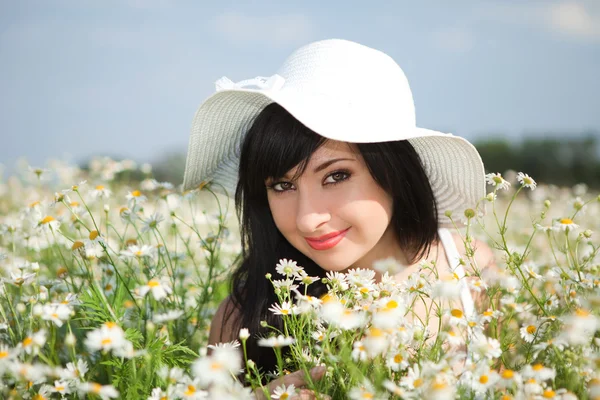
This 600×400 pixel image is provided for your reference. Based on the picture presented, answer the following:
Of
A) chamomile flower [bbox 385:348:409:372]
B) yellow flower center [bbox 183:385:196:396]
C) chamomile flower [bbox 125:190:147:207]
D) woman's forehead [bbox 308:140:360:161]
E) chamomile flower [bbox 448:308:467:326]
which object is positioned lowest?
yellow flower center [bbox 183:385:196:396]

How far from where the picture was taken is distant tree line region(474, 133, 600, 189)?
14047 millimetres

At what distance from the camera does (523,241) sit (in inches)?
175

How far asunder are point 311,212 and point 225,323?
0.73 metres

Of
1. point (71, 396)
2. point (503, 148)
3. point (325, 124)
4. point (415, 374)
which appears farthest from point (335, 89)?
point (503, 148)

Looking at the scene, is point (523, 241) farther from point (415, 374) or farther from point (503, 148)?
point (503, 148)

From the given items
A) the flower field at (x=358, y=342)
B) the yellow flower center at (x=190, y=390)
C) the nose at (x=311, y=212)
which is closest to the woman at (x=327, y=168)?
the nose at (x=311, y=212)

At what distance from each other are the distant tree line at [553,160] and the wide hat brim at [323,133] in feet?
37.7

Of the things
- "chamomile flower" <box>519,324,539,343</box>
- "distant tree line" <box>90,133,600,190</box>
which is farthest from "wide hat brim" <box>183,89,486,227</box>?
"distant tree line" <box>90,133,600,190</box>

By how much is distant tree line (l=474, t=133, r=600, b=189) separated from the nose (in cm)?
1205

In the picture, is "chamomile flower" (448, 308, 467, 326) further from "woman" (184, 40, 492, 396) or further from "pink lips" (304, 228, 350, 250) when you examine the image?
"pink lips" (304, 228, 350, 250)

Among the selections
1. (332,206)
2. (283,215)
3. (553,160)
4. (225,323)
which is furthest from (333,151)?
(553,160)

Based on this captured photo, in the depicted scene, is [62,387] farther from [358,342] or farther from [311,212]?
[311,212]

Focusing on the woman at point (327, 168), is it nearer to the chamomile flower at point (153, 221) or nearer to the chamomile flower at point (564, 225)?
the chamomile flower at point (153, 221)

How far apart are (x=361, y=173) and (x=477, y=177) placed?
52 centimetres
